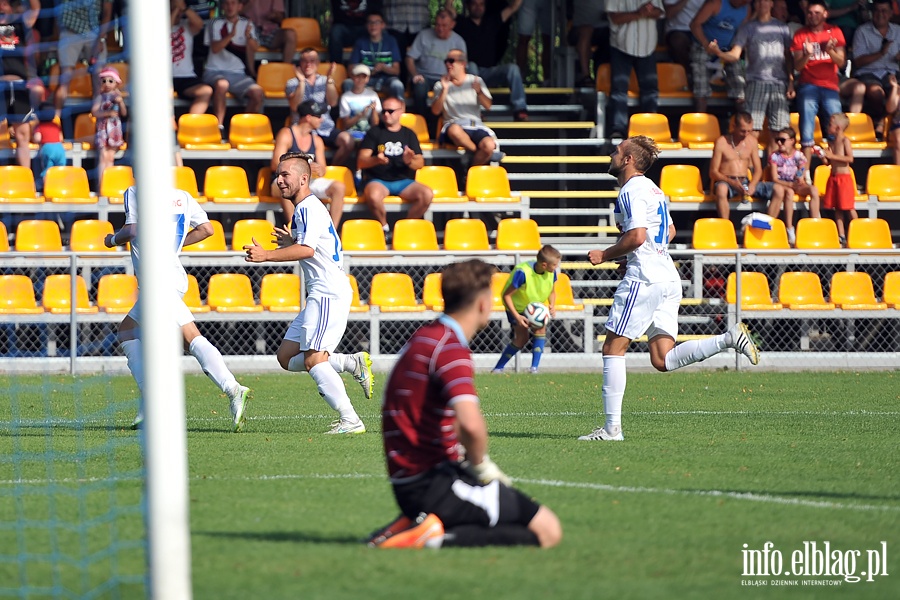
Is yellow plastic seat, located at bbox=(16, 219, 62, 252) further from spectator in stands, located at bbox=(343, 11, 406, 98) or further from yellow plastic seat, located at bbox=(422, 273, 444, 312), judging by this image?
spectator in stands, located at bbox=(343, 11, 406, 98)

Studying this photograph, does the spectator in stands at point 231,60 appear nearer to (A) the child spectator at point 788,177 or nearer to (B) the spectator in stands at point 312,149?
(B) the spectator in stands at point 312,149

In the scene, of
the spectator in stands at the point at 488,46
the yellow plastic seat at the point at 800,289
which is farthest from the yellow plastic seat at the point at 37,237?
the yellow plastic seat at the point at 800,289

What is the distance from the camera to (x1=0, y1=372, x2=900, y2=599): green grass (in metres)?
4.86

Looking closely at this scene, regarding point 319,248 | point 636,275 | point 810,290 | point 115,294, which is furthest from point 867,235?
point 319,248

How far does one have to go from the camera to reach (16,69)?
11.0 meters

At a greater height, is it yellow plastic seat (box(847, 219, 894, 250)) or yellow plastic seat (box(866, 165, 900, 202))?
yellow plastic seat (box(866, 165, 900, 202))

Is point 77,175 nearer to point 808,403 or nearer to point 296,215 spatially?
point 296,215

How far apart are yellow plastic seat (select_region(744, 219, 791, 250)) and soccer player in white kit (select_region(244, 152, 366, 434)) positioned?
8837 mm

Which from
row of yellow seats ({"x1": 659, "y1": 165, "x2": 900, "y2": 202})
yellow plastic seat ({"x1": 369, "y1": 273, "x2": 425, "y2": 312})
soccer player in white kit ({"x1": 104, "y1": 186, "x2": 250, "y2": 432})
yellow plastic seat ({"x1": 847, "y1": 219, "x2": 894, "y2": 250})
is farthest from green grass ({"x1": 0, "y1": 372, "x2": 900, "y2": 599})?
row of yellow seats ({"x1": 659, "y1": 165, "x2": 900, "y2": 202})

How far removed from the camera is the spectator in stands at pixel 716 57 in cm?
1892

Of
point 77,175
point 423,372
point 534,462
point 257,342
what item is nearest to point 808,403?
point 534,462

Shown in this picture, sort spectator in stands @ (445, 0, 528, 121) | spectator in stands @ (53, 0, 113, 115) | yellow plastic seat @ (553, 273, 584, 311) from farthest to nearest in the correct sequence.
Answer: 1. spectator in stands @ (445, 0, 528, 121)
2. yellow plastic seat @ (553, 273, 584, 311)
3. spectator in stands @ (53, 0, 113, 115)

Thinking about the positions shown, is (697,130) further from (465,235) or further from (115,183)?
(115,183)

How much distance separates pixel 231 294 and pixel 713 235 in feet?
21.3
